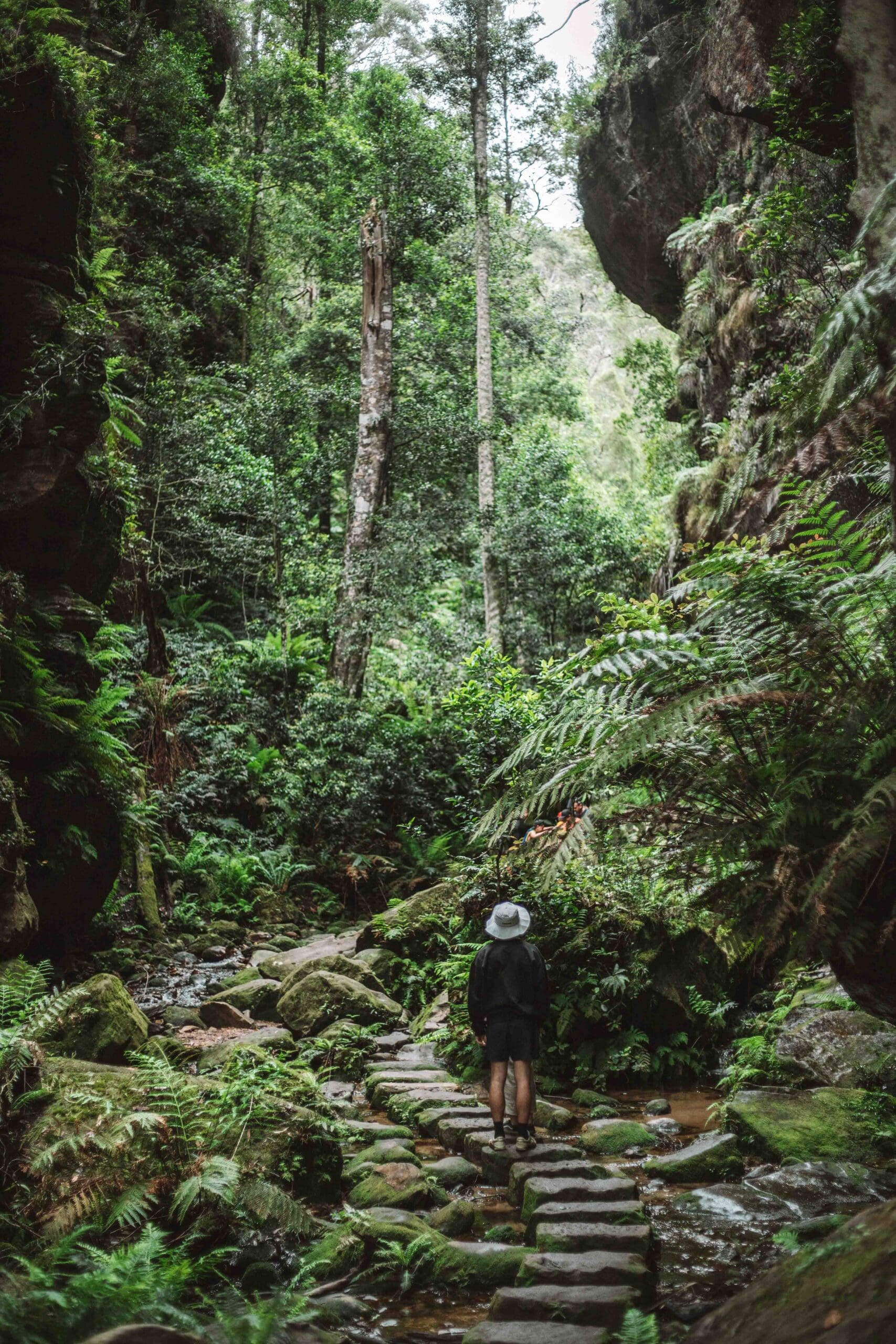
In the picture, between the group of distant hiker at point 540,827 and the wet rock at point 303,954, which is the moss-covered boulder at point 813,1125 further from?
the wet rock at point 303,954

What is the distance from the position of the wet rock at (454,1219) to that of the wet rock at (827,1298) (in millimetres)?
1981

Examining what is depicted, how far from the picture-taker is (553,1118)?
5.71 m

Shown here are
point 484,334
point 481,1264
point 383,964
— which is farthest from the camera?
point 484,334

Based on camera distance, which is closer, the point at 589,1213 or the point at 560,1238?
the point at 560,1238

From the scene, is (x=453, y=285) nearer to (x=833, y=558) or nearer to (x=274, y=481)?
(x=274, y=481)

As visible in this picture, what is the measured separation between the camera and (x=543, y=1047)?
22.7 feet

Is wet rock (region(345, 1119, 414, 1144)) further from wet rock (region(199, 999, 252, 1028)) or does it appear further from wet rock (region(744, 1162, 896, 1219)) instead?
wet rock (region(199, 999, 252, 1028))

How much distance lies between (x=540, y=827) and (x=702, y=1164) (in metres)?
3.43

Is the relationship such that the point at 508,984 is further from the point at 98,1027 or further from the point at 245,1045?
the point at 98,1027

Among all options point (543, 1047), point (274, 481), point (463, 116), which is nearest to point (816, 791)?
point (543, 1047)

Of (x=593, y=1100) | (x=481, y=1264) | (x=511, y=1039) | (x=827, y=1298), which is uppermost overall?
(x=827, y=1298)

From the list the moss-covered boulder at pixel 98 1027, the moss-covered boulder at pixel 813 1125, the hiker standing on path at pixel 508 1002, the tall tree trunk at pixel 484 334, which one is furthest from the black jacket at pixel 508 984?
the tall tree trunk at pixel 484 334

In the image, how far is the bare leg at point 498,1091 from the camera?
16.7 ft

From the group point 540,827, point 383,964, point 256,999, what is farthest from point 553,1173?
point 383,964
